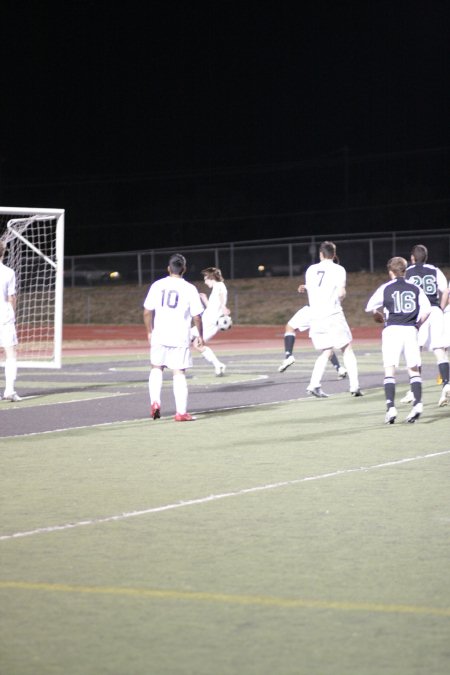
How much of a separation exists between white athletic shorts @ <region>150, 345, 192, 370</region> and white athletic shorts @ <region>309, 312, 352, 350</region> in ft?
11.1

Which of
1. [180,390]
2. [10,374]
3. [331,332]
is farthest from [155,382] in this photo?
[10,374]

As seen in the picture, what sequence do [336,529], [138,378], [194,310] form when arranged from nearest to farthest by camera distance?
[336,529]
[194,310]
[138,378]

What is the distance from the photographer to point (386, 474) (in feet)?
34.5

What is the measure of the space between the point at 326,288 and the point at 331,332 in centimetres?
63

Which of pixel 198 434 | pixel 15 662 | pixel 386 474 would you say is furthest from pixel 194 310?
pixel 15 662

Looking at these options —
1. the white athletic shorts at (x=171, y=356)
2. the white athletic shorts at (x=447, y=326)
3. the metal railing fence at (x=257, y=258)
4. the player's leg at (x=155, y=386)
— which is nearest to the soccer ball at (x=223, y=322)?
the white athletic shorts at (x=447, y=326)

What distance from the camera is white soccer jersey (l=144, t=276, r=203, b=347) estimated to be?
48.3 feet

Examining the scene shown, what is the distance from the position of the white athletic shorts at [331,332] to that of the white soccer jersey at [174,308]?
3347 mm

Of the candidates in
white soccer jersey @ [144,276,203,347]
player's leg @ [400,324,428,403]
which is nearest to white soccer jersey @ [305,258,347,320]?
player's leg @ [400,324,428,403]

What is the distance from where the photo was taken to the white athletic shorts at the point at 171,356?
14727 mm

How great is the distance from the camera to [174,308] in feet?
48.4

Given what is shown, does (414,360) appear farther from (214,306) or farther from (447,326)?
(214,306)

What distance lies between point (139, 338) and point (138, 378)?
20.0 m

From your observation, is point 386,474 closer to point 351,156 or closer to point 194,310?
point 194,310
